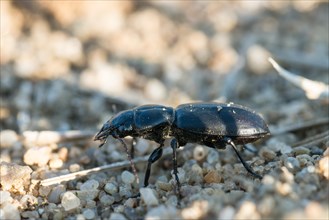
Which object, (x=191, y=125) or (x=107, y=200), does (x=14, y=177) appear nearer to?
(x=107, y=200)

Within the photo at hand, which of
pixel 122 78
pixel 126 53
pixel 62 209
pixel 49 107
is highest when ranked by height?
pixel 126 53

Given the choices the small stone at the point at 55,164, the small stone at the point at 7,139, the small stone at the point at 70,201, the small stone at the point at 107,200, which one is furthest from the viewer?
the small stone at the point at 7,139

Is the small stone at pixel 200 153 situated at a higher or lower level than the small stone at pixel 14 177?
higher

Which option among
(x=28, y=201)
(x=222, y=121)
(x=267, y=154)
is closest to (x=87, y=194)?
(x=28, y=201)

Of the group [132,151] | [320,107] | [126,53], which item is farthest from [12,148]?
[320,107]

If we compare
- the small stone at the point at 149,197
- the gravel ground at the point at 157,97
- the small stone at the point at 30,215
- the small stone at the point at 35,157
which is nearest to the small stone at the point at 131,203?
the gravel ground at the point at 157,97

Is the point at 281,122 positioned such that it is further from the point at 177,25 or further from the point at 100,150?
the point at 177,25

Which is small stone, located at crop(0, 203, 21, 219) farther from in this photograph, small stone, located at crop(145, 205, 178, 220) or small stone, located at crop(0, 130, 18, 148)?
small stone, located at crop(0, 130, 18, 148)

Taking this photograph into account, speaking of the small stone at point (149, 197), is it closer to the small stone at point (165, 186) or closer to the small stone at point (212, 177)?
the small stone at point (165, 186)
